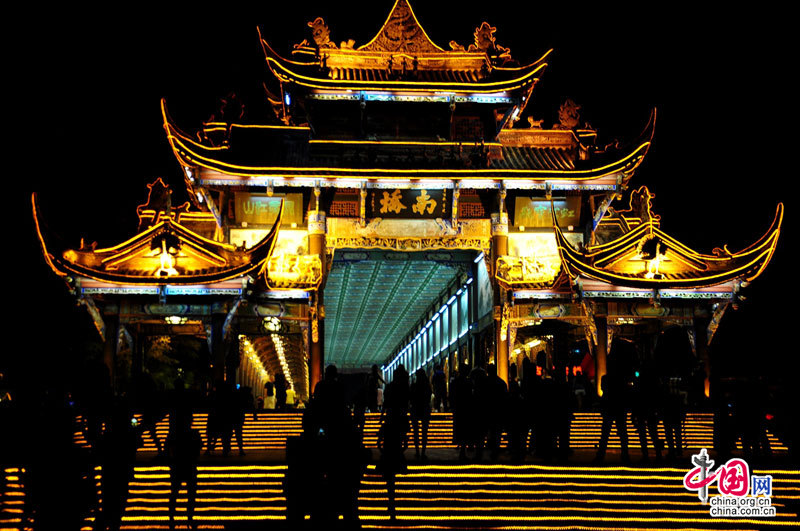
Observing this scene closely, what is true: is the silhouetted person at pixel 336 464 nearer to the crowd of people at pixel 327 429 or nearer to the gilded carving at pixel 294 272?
the crowd of people at pixel 327 429

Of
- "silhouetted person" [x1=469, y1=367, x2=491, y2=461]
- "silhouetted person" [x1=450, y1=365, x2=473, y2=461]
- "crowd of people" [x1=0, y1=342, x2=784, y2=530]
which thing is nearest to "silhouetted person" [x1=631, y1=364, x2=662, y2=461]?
"crowd of people" [x1=0, y1=342, x2=784, y2=530]

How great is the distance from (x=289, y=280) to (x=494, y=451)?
927 centimetres

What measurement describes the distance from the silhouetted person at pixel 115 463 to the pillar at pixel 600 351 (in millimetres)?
13800

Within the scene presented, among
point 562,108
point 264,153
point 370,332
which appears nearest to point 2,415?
point 264,153

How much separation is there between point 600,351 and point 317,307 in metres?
7.87

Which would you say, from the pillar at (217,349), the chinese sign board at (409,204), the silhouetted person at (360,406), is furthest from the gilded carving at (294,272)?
the silhouetted person at (360,406)

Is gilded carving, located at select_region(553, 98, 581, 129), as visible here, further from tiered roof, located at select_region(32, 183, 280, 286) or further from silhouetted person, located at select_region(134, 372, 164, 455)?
silhouetted person, located at select_region(134, 372, 164, 455)

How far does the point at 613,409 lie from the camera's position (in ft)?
41.8

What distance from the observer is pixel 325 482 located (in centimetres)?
769

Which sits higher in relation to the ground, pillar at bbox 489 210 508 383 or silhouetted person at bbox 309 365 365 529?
pillar at bbox 489 210 508 383

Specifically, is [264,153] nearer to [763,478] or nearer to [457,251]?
[457,251]

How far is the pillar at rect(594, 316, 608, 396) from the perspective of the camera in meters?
Answer: 19.9

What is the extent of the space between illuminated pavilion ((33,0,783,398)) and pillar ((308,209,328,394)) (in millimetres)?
51

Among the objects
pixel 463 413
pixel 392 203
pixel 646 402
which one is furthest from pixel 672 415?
pixel 392 203
